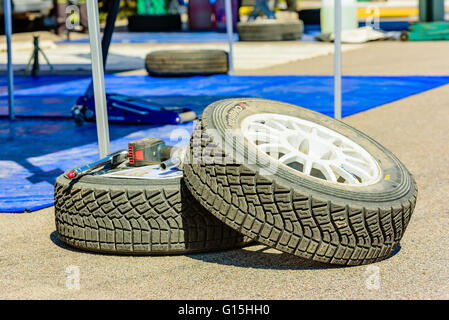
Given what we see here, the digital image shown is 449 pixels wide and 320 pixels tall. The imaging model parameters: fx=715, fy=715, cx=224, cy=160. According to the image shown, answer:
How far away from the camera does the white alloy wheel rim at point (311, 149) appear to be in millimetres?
3674

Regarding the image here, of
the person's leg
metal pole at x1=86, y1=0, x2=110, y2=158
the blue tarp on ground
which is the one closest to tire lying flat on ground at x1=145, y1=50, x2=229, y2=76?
the blue tarp on ground

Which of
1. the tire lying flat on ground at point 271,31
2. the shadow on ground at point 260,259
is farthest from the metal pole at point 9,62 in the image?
the tire lying flat on ground at point 271,31

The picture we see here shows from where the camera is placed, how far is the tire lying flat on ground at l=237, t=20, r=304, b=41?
17.1m

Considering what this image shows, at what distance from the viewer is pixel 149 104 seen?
24.9 feet

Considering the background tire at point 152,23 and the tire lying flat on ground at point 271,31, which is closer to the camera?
the tire lying flat on ground at point 271,31

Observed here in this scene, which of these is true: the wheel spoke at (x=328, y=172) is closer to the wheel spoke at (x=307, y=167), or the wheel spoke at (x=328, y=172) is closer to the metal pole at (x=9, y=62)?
the wheel spoke at (x=307, y=167)

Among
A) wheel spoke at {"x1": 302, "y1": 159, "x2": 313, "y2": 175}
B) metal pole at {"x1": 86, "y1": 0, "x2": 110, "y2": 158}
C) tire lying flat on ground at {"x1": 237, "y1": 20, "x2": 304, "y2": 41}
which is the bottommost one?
wheel spoke at {"x1": 302, "y1": 159, "x2": 313, "y2": 175}

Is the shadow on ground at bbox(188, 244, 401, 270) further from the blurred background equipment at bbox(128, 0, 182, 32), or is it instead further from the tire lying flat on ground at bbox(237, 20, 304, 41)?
the blurred background equipment at bbox(128, 0, 182, 32)

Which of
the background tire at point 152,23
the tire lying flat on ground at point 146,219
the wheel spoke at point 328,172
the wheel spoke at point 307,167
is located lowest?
the tire lying flat on ground at point 146,219

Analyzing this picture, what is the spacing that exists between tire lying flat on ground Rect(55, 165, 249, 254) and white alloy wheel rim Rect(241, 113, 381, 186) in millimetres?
458

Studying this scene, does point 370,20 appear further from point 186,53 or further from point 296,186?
point 296,186

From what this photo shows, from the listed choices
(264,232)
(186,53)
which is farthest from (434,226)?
(186,53)

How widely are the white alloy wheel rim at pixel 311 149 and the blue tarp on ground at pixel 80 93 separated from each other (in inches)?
65.1

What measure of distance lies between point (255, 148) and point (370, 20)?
21.2 metres
